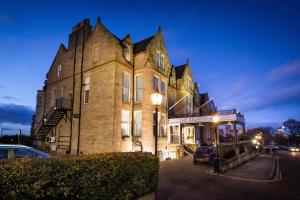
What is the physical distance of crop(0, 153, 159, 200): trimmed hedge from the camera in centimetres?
398

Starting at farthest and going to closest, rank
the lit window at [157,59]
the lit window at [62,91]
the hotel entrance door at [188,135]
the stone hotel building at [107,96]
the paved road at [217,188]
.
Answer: the hotel entrance door at [188,135] → the lit window at [62,91] → the lit window at [157,59] → the stone hotel building at [107,96] → the paved road at [217,188]

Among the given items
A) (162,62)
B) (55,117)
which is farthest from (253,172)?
(55,117)

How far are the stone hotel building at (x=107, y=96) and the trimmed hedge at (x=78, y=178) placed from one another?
1085cm

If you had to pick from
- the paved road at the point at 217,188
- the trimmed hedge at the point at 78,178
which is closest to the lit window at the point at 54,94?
the paved road at the point at 217,188

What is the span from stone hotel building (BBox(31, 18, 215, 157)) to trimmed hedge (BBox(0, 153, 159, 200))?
10.8 metres

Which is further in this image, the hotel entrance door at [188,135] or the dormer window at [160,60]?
the hotel entrance door at [188,135]

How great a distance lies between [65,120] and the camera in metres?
21.9

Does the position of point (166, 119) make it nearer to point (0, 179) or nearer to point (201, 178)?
point (201, 178)

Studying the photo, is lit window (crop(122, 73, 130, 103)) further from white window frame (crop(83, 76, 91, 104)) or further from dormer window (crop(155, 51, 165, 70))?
dormer window (crop(155, 51, 165, 70))

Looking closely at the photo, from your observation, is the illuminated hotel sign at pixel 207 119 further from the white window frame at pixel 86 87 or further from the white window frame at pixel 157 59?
the white window frame at pixel 86 87

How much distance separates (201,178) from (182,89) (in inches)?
661

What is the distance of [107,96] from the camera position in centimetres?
1830

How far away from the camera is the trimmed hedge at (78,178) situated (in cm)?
398

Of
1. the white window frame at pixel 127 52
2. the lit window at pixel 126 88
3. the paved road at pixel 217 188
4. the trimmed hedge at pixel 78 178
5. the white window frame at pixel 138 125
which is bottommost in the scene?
the paved road at pixel 217 188
